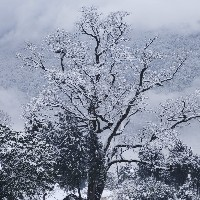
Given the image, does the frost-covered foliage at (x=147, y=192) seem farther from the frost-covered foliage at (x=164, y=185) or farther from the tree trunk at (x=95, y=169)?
the tree trunk at (x=95, y=169)

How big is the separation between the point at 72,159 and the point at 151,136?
554cm

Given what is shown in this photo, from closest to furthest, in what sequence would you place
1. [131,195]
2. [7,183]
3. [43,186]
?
[7,183]
[43,186]
[131,195]

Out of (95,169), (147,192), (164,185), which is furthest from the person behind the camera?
(164,185)

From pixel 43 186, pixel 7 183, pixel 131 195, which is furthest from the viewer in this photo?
pixel 131 195

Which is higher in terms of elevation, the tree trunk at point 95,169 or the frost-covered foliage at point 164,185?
the frost-covered foliage at point 164,185

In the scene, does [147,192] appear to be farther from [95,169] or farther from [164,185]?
[95,169]

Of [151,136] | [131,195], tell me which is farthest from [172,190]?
[151,136]

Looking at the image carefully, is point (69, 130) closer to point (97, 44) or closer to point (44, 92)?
point (44, 92)

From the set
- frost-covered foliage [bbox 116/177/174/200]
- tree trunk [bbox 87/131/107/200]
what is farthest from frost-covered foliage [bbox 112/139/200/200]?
tree trunk [bbox 87/131/107/200]

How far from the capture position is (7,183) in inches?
938

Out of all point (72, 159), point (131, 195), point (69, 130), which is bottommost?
point (72, 159)

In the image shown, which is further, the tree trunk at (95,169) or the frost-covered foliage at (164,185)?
the frost-covered foliage at (164,185)

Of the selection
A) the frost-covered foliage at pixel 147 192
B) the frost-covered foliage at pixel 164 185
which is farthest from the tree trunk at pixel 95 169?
the frost-covered foliage at pixel 147 192

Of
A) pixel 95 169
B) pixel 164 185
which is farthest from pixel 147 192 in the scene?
pixel 95 169
